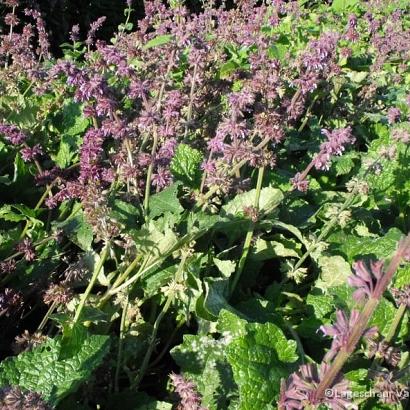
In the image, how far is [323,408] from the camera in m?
1.41

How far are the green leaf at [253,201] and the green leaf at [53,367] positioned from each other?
743 millimetres

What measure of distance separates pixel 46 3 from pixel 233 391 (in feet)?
19.8

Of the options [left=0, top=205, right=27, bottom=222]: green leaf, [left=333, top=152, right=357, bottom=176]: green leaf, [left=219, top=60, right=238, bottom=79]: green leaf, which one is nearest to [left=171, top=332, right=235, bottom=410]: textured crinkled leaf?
[left=0, top=205, right=27, bottom=222]: green leaf

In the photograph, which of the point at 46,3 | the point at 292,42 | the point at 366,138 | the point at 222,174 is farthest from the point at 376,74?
the point at 46,3

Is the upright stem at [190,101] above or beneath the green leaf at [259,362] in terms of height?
above

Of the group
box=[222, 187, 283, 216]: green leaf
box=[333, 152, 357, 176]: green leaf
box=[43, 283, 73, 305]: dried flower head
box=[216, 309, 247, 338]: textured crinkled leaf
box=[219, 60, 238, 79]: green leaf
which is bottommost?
box=[216, 309, 247, 338]: textured crinkled leaf

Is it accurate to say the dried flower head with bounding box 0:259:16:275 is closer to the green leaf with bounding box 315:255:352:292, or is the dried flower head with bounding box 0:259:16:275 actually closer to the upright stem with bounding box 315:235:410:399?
the green leaf with bounding box 315:255:352:292

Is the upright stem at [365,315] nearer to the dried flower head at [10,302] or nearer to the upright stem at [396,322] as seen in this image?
the upright stem at [396,322]

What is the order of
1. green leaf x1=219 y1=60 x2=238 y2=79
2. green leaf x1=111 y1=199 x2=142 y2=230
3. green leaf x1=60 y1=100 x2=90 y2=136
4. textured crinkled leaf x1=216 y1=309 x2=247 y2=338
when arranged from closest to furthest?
textured crinkled leaf x1=216 y1=309 x2=247 y2=338 < green leaf x1=111 y1=199 x2=142 y2=230 < green leaf x1=60 y1=100 x2=90 y2=136 < green leaf x1=219 y1=60 x2=238 y2=79

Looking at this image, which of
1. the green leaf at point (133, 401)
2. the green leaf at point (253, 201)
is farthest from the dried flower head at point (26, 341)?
the green leaf at point (253, 201)

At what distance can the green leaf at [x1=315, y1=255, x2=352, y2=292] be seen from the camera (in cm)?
206

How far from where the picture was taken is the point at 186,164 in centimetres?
233

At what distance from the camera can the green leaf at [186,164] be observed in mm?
2322

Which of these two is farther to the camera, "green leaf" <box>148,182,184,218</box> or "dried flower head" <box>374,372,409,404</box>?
"green leaf" <box>148,182,184,218</box>
